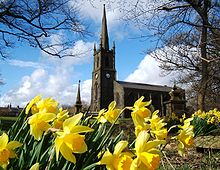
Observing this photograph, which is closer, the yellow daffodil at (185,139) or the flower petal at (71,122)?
the flower petal at (71,122)

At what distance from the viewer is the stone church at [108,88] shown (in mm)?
56188

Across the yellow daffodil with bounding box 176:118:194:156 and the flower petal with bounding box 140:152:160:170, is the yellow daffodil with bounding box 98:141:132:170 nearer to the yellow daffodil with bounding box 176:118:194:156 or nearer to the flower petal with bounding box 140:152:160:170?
the flower petal with bounding box 140:152:160:170

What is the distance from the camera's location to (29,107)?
1238mm

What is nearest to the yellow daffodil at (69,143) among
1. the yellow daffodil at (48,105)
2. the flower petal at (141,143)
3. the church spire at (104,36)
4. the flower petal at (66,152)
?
the flower petal at (66,152)

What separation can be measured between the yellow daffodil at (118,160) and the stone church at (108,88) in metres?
53.5

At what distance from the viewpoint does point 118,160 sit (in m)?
0.77

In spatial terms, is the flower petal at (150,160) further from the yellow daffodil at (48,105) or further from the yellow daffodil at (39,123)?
the yellow daffodil at (48,105)

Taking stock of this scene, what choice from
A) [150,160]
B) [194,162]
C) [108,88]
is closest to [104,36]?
[108,88]

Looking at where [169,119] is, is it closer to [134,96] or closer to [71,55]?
[71,55]

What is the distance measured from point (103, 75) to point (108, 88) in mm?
2991

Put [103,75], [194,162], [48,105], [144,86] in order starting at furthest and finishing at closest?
[144,86], [103,75], [194,162], [48,105]

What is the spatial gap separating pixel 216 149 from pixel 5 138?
4.16 metres

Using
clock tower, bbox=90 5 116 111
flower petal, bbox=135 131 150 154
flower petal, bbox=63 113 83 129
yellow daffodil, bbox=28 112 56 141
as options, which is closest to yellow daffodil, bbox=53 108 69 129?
yellow daffodil, bbox=28 112 56 141

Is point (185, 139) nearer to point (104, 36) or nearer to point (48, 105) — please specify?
point (48, 105)
